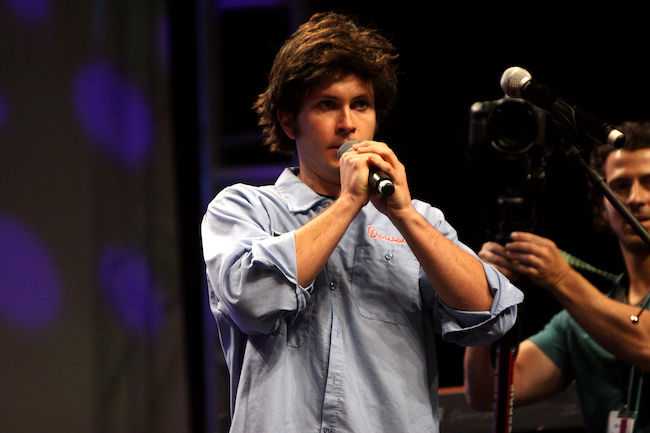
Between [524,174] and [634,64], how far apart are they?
1.64 m

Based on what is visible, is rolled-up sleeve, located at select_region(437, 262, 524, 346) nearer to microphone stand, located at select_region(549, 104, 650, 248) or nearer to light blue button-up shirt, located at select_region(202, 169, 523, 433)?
light blue button-up shirt, located at select_region(202, 169, 523, 433)

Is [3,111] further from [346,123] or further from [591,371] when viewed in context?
[591,371]

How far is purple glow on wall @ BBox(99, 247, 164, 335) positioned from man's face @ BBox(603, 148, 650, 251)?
1.69 m

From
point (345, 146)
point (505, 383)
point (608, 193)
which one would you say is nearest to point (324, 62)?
point (345, 146)

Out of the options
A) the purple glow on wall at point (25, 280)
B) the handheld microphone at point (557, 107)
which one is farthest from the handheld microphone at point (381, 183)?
the purple glow on wall at point (25, 280)

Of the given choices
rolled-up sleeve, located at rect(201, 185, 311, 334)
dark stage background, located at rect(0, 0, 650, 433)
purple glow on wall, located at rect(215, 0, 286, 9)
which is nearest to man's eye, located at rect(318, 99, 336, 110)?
rolled-up sleeve, located at rect(201, 185, 311, 334)

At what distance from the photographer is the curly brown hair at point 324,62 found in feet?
5.49

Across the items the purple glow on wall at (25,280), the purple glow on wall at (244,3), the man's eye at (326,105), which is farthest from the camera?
the purple glow on wall at (244,3)

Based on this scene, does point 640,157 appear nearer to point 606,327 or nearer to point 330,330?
point 606,327

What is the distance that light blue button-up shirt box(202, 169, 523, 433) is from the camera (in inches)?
56.3

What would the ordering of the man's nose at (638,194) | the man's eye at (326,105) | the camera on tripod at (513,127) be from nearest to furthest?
the man's eye at (326,105), the camera on tripod at (513,127), the man's nose at (638,194)

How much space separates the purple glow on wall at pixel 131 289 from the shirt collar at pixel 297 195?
1.51 meters

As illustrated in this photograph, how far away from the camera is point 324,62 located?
167 cm

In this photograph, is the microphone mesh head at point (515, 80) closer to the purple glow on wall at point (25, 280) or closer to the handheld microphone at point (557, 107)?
the handheld microphone at point (557, 107)
